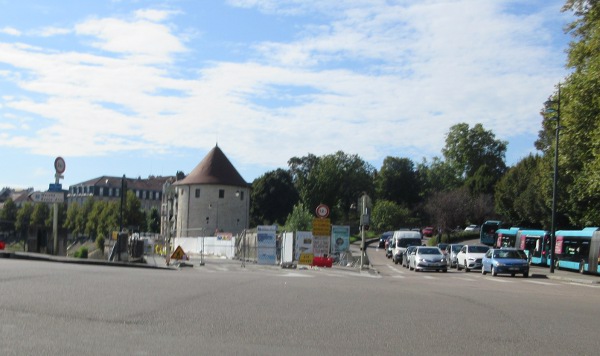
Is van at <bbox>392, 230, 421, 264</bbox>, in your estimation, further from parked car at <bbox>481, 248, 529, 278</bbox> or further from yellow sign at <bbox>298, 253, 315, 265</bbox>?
parked car at <bbox>481, 248, 529, 278</bbox>

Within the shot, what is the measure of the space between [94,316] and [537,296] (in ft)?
40.5

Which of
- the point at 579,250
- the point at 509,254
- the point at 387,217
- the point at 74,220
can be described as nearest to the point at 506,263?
the point at 509,254

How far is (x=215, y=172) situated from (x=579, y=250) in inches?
2783

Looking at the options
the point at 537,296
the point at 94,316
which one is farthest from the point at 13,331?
the point at 537,296

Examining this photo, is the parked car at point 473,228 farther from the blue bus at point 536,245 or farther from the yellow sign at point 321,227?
the yellow sign at point 321,227

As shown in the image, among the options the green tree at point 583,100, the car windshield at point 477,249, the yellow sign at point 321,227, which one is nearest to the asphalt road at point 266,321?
the green tree at point 583,100

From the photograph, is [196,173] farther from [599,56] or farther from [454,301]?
[454,301]

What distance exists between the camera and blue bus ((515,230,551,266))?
54675 millimetres

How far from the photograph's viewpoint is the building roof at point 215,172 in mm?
110062

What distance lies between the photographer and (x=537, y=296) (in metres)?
19.7

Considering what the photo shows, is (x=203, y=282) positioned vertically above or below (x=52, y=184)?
below

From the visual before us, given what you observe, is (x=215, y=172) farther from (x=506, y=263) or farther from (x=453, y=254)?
(x=506, y=263)

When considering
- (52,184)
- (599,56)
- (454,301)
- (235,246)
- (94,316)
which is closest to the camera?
(94,316)

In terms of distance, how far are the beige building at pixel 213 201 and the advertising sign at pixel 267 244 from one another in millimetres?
63374
